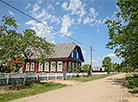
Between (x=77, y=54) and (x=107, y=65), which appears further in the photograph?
(x=107, y=65)

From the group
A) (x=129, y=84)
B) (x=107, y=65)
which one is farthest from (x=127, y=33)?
(x=107, y=65)

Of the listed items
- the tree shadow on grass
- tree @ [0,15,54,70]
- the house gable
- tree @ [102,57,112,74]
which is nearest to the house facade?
the house gable

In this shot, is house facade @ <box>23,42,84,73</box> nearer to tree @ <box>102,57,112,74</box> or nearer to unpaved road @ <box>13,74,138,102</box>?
unpaved road @ <box>13,74,138,102</box>

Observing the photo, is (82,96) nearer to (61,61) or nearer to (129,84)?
(129,84)

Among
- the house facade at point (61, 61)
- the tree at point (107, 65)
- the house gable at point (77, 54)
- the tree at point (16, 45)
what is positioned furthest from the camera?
the tree at point (107, 65)

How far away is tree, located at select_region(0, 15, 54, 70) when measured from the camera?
10938mm

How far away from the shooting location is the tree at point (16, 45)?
10.9 metres

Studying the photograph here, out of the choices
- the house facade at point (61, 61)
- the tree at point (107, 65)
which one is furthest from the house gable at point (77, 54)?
the tree at point (107, 65)

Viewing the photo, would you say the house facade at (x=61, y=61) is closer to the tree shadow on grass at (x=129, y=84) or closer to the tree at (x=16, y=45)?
the tree shadow on grass at (x=129, y=84)

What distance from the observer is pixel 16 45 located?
11234mm

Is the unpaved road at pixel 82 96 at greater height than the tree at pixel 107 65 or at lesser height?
lesser

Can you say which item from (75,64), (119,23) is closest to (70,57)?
(75,64)

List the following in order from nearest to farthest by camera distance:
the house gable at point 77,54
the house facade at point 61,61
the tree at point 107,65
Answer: the house facade at point 61,61
the house gable at point 77,54
the tree at point 107,65

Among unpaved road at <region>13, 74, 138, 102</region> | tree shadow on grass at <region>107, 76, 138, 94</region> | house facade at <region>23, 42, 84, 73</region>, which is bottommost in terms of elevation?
tree shadow on grass at <region>107, 76, 138, 94</region>
